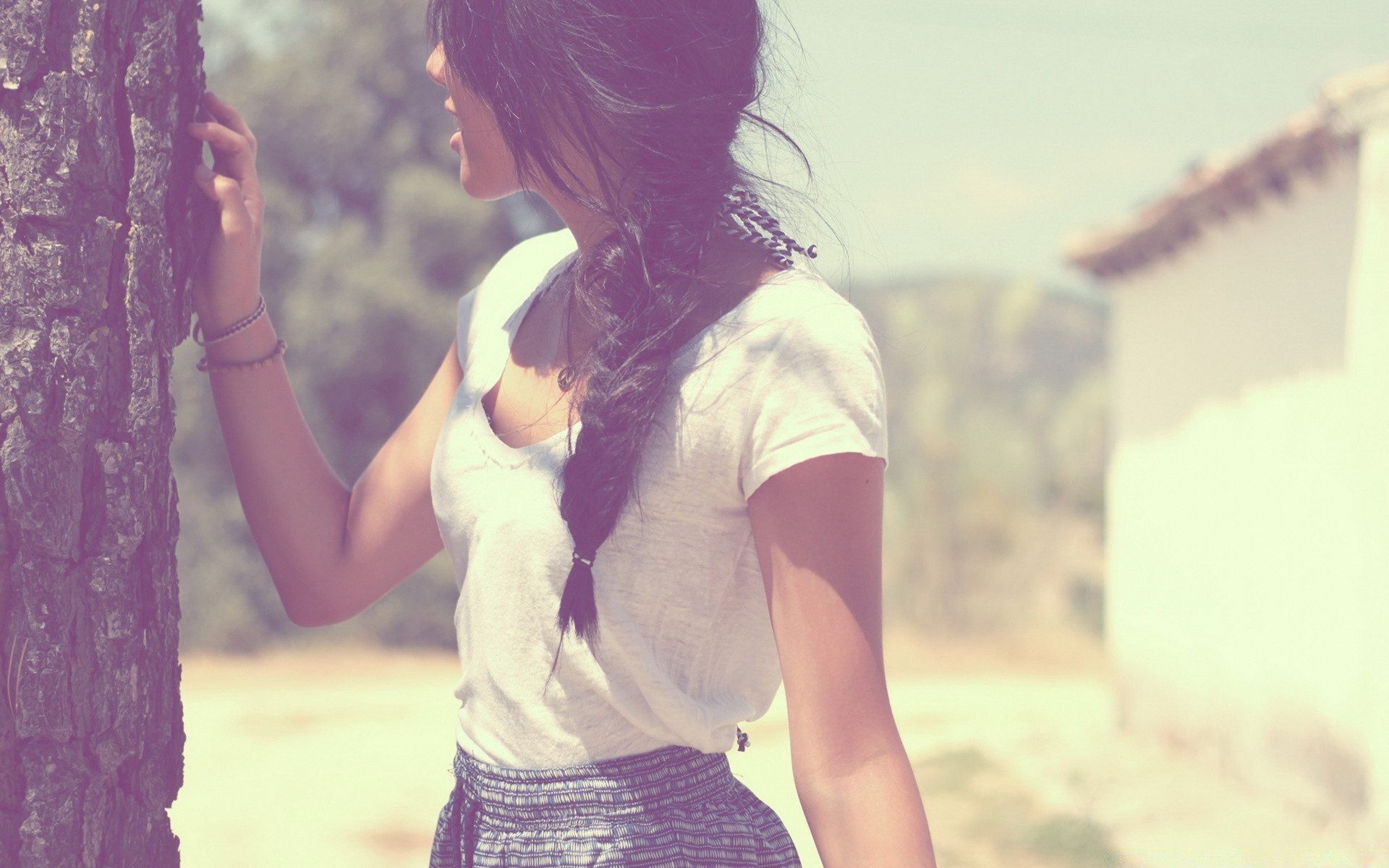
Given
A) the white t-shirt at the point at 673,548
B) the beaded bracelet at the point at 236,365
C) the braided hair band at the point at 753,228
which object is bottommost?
the white t-shirt at the point at 673,548

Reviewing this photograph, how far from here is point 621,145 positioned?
1.35 metres

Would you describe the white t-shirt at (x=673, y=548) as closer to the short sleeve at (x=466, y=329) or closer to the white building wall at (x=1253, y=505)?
the short sleeve at (x=466, y=329)

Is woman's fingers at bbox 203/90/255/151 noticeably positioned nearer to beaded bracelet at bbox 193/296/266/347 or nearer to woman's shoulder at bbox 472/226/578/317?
beaded bracelet at bbox 193/296/266/347

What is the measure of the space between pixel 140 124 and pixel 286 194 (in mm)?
12245

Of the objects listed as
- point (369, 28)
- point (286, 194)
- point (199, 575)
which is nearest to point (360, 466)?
point (199, 575)

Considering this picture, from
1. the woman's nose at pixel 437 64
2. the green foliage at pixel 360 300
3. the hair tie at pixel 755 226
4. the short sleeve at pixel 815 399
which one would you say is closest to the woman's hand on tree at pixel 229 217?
the woman's nose at pixel 437 64

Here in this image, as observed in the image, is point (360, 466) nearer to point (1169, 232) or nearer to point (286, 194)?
point (286, 194)

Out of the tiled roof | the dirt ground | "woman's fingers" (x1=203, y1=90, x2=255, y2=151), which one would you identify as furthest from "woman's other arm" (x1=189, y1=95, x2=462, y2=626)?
the tiled roof

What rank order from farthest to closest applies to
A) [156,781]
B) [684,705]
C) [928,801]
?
[928,801]
[156,781]
[684,705]

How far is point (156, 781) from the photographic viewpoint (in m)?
1.38

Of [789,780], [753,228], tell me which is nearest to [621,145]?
[753,228]

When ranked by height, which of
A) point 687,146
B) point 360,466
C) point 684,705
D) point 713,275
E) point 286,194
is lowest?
point 684,705

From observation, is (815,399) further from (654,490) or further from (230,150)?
(230,150)

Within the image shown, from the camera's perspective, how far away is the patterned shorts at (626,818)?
1289 millimetres
